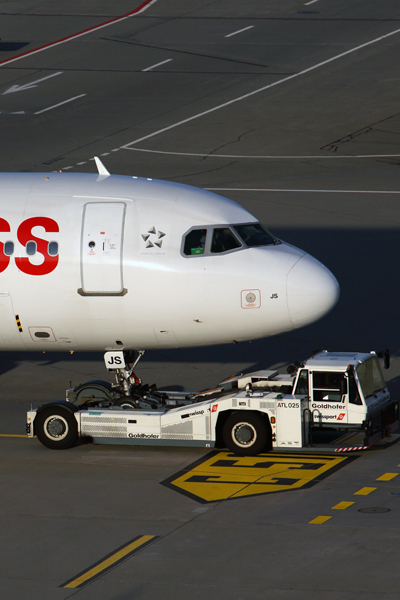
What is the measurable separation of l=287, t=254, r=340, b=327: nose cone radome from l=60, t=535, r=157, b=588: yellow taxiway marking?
687cm

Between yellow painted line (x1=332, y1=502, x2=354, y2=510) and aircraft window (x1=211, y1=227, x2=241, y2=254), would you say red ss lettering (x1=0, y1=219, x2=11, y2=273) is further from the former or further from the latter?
yellow painted line (x1=332, y1=502, x2=354, y2=510)

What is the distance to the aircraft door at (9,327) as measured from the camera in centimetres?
2352

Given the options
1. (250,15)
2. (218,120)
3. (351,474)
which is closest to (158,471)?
(351,474)

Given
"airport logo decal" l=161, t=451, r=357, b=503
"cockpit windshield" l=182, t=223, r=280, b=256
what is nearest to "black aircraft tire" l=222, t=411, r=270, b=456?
"airport logo decal" l=161, t=451, r=357, b=503

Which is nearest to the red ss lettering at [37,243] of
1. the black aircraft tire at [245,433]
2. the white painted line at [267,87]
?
the black aircraft tire at [245,433]

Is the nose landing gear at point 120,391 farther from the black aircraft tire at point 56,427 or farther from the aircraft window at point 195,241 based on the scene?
the aircraft window at point 195,241

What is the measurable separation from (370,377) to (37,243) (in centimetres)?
870

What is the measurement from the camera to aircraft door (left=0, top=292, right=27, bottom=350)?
2352cm

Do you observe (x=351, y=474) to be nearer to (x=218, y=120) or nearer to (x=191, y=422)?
(x=191, y=422)

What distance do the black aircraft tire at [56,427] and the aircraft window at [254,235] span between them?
5.94m

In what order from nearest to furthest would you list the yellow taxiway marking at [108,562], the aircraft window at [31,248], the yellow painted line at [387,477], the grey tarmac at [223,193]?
the yellow taxiway marking at [108,562], the grey tarmac at [223,193], the yellow painted line at [387,477], the aircraft window at [31,248]

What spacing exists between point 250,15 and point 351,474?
222ft

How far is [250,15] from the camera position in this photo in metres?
83.1

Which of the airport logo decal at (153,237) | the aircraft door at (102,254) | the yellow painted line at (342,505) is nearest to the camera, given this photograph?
the yellow painted line at (342,505)
